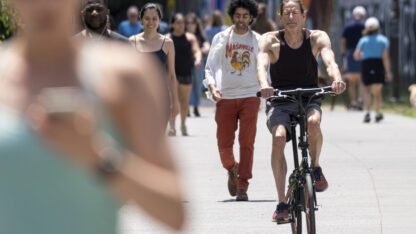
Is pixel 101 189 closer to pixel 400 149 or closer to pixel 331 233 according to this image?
pixel 331 233

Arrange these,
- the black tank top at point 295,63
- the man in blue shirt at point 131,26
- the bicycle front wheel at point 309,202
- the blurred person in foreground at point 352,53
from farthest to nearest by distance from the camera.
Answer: the blurred person in foreground at point 352,53 → the man in blue shirt at point 131,26 → the black tank top at point 295,63 → the bicycle front wheel at point 309,202

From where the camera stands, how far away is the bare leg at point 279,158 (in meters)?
→ 9.30

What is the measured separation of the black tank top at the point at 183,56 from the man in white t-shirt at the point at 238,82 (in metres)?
9.01

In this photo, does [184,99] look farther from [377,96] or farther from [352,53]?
[352,53]

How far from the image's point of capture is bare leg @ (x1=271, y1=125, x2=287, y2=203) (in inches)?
366

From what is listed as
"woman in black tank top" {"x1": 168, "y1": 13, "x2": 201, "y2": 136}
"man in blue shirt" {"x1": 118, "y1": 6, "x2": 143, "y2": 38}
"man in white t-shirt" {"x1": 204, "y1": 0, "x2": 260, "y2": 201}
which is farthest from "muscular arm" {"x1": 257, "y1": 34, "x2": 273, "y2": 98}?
"man in blue shirt" {"x1": 118, "y1": 6, "x2": 143, "y2": 38}

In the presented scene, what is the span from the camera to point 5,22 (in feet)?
44.6

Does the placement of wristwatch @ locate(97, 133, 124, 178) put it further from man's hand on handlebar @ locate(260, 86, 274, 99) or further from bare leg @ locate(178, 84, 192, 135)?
bare leg @ locate(178, 84, 192, 135)

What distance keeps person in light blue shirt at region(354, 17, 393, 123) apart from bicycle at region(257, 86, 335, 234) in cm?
1379

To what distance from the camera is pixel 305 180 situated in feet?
28.5

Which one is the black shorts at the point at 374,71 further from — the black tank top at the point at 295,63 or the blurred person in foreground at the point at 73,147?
the blurred person in foreground at the point at 73,147

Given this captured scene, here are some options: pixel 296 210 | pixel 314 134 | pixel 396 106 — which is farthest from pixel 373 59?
pixel 296 210

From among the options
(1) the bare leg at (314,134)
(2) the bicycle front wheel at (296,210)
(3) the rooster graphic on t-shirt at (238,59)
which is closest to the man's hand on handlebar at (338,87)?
(1) the bare leg at (314,134)

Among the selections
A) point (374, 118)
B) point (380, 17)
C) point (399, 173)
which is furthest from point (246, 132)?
point (380, 17)
